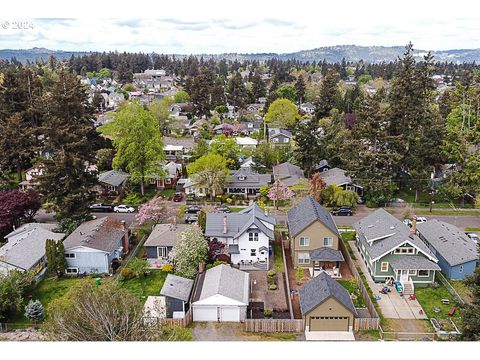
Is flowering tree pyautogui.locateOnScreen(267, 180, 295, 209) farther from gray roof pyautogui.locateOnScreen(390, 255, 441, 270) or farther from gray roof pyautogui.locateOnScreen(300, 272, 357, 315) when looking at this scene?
gray roof pyautogui.locateOnScreen(300, 272, 357, 315)

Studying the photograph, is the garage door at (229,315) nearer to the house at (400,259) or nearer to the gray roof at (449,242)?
the house at (400,259)

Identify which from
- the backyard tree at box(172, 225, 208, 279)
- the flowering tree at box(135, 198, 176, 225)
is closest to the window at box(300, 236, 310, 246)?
the backyard tree at box(172, 225, 208, 279)

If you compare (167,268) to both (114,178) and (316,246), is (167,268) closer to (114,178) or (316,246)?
(316,246)

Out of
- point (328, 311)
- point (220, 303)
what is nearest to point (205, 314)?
point (220, 303)

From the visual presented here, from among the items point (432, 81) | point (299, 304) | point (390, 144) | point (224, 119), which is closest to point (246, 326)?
point (299, 304)

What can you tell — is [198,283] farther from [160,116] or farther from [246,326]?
[160,116]

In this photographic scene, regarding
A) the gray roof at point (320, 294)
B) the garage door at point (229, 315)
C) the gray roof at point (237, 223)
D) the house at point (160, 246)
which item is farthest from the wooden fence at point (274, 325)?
the house at point (160, 246)
